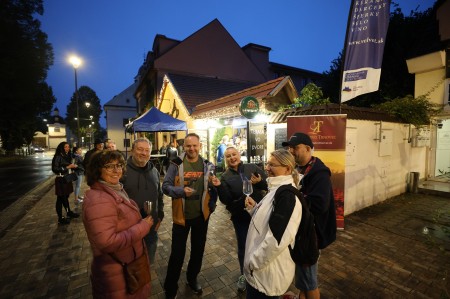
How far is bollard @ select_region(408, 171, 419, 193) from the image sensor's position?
8.37m

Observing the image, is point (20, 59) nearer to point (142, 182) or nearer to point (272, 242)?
point (142, 182)

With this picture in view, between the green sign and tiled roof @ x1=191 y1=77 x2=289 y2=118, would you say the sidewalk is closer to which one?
the green sign

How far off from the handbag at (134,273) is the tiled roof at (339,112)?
16.9ft

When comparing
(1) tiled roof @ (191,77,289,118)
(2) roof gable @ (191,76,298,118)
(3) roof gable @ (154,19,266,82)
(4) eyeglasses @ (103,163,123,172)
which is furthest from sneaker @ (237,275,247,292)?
(3) roof gable @ (154,19,266,82)

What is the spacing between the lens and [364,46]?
5117 mm

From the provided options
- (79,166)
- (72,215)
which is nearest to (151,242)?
(72,215)

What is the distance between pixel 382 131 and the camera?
7.08 meters

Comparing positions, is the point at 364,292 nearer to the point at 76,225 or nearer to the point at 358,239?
the point at 358,239

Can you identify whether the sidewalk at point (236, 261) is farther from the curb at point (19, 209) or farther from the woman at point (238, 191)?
the woman at point (238, 191)

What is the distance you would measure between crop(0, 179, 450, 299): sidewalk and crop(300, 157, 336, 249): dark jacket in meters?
1.29

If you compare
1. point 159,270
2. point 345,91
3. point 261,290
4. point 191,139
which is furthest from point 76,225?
point 345,91

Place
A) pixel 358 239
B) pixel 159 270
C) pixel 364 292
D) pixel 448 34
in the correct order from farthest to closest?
pixel 448 34 < pixel 358 239 < pixel 159 270 < pixel 364 292

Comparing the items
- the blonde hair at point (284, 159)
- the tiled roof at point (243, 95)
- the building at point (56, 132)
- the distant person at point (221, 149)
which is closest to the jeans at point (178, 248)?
the blonde hair at point (284, 159)

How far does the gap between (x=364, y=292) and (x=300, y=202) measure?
2.53 metres
